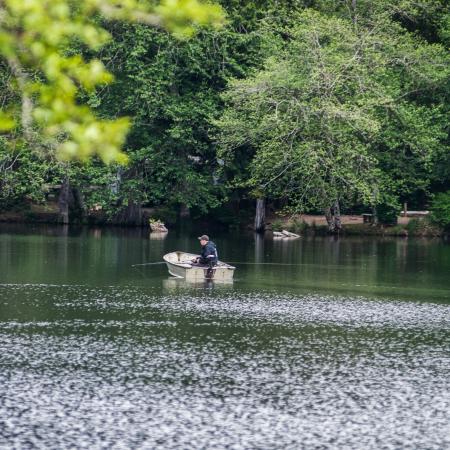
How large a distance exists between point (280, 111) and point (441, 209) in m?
13.3

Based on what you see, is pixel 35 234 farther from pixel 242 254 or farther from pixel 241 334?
pixel 241 334

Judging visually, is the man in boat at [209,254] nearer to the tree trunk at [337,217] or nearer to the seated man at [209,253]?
the seated man at [209,253]

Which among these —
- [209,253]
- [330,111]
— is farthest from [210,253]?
[330,111]

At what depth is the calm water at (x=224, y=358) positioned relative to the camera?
16.8 metres

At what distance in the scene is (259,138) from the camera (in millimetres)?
65250

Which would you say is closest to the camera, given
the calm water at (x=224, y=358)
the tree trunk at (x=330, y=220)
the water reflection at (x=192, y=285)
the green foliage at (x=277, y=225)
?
the calm water at (x=224, y=358)

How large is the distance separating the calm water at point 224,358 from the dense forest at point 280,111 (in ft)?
60.4

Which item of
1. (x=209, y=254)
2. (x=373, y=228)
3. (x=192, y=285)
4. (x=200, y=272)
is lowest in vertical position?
(x=192, y=285)

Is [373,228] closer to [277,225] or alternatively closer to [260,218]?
[277,225]

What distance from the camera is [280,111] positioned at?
6512 cm

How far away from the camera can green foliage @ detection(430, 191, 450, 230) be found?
221 ft

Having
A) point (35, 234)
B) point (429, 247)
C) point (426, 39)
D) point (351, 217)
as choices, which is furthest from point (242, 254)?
point (426, 39)

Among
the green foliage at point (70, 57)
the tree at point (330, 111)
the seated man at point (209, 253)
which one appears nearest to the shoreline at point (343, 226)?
the tree at point (330, 111)

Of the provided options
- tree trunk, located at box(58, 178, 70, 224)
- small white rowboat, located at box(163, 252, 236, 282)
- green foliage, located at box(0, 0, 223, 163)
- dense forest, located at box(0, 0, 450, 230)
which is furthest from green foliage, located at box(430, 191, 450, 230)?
green foliage, located at box(0, 0, 223, 163)
